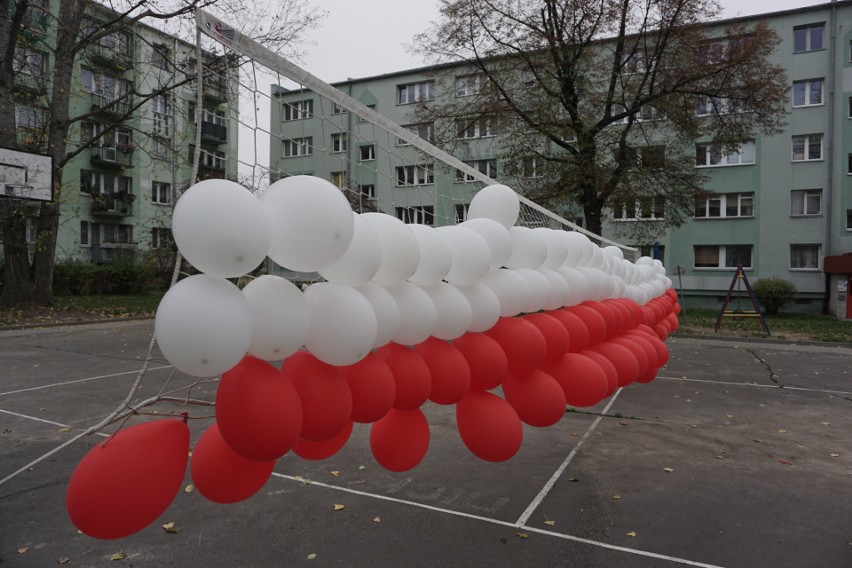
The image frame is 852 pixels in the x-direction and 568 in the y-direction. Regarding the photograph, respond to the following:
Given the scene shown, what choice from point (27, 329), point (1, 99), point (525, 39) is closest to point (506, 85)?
point (525, 39)

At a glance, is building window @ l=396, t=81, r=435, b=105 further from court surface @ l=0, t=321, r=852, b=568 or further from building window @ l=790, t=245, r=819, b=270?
court surface @ l=0, t=321, r=852, b=568

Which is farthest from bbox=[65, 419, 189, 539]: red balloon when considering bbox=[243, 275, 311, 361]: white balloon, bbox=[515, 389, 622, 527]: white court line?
bbox=[515, 389, 622, 527]: white court line

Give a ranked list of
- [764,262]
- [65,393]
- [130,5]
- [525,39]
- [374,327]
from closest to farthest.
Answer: [374,327]
[65,393]
[130,5]
[525,39]
[764,262]

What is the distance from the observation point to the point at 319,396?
5.33ft

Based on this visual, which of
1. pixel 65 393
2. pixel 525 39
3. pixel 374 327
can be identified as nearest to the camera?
pixel 374 327

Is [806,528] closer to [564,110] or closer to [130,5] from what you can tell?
[564,110]

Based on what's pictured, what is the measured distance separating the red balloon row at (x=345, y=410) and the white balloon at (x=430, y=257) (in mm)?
299

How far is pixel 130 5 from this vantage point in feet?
43.8

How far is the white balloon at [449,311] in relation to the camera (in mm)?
2123

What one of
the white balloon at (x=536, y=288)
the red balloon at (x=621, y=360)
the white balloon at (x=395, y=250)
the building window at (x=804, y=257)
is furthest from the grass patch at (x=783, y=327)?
the white balloon at (x=395, y=250)

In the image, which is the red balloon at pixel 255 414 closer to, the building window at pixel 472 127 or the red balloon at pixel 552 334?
the red balloon at pixel 552 334

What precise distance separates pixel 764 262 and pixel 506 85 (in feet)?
53.9

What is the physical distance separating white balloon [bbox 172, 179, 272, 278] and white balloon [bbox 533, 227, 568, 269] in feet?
6.32

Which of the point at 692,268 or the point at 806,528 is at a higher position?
the point at 692,268
